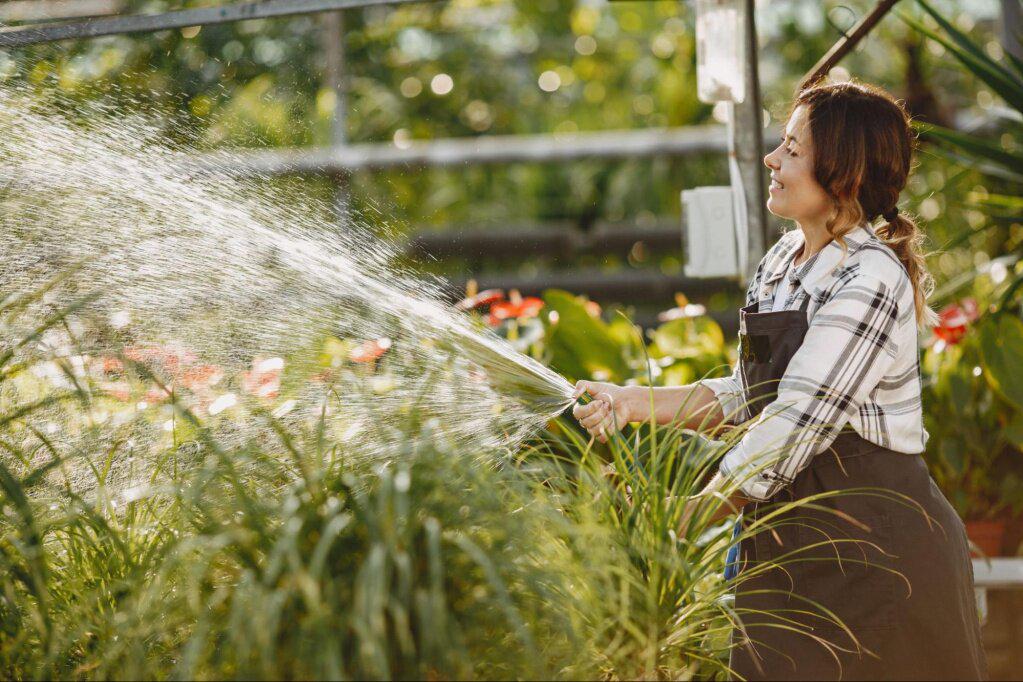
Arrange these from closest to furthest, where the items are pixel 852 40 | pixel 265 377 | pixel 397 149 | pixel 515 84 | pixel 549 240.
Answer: pixel 265 377
pixel 852 40
pixel 397 149
pixel 549 240
pixel 515 84

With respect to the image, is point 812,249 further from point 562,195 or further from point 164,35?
point 562,195

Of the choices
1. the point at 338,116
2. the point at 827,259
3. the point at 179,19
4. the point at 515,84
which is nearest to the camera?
the point at 827,259

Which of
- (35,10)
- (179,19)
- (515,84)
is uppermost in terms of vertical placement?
(515,84)

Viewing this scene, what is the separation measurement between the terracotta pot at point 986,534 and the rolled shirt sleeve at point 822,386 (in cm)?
143

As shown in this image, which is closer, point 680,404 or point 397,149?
point 680,404

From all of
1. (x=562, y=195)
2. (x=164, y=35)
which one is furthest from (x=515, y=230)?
(x=164, y=35)

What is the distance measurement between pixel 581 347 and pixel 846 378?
1.27 m

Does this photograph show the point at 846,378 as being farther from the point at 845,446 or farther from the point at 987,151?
the point at 987,151

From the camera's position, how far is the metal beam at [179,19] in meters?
2.69

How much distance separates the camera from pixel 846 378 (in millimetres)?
1604

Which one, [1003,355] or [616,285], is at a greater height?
[616,285]

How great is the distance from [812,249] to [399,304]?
806 mm

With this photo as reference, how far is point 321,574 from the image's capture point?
1320 millimetres

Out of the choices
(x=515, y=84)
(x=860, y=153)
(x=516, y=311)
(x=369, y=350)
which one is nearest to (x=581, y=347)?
(x=516, y=311)
